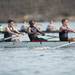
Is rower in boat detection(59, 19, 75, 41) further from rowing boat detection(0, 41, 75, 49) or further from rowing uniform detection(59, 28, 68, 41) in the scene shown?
Answer: rowing boat detection(0, 41, 75, 49)

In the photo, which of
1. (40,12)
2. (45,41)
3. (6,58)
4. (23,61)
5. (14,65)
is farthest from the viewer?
(40,12)

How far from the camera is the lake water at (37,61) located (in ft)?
24.6

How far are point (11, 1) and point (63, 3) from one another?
18.0ft

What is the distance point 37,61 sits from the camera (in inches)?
346

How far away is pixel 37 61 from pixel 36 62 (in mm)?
143

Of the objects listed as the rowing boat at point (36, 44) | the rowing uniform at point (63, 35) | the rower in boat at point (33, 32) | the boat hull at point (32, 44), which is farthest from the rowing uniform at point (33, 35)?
the rowing uniform at point (63, 35)

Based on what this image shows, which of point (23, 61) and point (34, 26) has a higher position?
point (34, 26)

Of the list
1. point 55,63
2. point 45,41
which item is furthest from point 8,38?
point 55,63

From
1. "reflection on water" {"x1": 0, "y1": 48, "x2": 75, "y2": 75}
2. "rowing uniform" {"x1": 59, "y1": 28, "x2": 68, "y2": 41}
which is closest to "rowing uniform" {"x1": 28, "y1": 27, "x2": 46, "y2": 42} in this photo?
"reflection on water" {"x1": 0, "y1": 48, "x2": 75, "y2": 75}

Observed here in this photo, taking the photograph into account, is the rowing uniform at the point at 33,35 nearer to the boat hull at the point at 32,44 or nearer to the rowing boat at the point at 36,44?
the rowing boat at the point at 36,44

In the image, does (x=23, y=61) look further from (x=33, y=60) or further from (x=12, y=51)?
(x=12, y=51)

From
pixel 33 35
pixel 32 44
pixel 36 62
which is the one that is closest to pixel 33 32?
pixel 33 35

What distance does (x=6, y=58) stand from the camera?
9.39 meters

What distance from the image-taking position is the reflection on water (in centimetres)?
749
